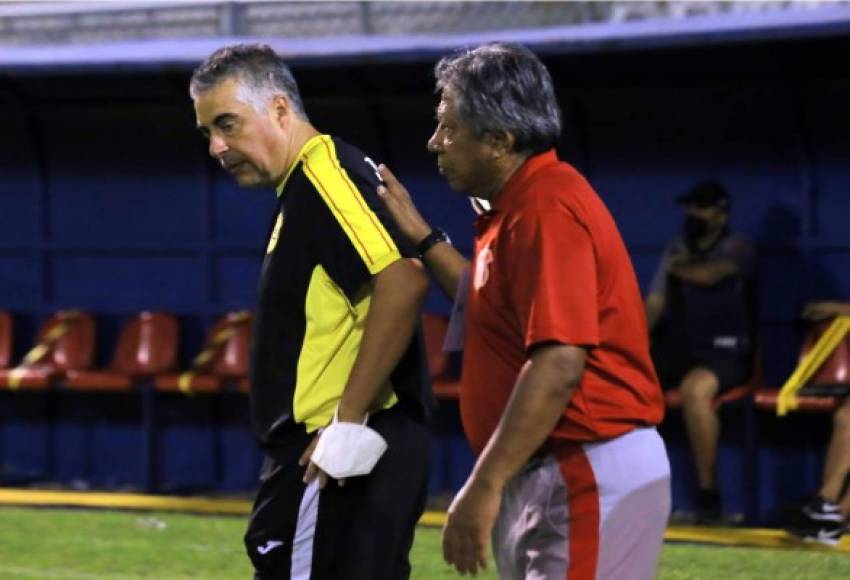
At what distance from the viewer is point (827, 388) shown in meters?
9.83

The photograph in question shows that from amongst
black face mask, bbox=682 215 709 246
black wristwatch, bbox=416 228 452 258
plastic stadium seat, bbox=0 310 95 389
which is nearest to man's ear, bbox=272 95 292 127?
black wristwatch, bbox=416 228 452 258

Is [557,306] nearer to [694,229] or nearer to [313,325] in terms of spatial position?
[313,325]

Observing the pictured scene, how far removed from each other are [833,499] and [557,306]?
6.22 metres

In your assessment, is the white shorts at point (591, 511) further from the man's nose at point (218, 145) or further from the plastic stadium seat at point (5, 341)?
the plastic stadium seat at point (5, 341)

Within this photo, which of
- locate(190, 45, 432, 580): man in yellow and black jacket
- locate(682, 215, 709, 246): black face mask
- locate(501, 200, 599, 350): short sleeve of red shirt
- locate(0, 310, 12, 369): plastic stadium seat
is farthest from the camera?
locate(0, 310, 12, 369): plastic stadium seat

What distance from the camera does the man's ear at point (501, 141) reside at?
143 inches

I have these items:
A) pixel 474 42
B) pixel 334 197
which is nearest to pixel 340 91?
pixel 474 42

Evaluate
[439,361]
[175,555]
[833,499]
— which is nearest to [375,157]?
[439,361]

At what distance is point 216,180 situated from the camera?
12320 millimetres

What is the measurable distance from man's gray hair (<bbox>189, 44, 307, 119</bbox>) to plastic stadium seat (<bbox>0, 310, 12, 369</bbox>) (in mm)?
8305

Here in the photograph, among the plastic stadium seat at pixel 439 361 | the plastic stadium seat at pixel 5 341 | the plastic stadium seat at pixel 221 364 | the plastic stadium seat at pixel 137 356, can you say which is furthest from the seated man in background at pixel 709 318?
the plastic stadium seat at pixel 5 341

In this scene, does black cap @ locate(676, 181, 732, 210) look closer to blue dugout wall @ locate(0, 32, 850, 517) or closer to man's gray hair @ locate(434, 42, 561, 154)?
blue dugout wall @ locate(0, 32, 850, 517)

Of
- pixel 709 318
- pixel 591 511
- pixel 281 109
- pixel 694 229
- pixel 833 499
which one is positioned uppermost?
pixel 281 109

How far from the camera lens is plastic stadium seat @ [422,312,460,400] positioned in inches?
426
